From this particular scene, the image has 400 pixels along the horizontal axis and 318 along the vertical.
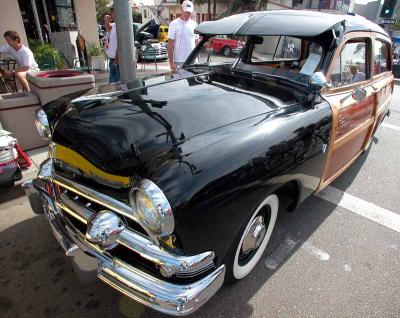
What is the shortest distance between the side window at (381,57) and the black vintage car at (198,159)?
589 mm

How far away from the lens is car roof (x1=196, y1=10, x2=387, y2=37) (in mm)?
2551

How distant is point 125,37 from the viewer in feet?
13.0

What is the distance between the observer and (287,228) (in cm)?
288

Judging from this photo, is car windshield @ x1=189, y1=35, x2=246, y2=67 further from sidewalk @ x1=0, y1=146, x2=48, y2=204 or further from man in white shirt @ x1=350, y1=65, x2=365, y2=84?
sidewalk @ x1=0, y1=146, x2=48, y2=204

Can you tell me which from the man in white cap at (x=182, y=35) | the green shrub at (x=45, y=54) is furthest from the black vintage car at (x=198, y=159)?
the green shrub at (x=45, y=54)

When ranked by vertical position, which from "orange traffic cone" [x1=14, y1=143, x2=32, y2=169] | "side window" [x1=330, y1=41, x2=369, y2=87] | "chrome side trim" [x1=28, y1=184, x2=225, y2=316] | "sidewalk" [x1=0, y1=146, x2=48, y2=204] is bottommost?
"sidewalk" [x1=0, y1=146, x2=48, y2=204]

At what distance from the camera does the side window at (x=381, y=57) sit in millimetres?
3574

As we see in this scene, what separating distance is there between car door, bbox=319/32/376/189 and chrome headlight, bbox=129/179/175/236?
1.70 m

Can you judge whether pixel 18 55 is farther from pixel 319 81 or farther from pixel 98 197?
pixel 319 81

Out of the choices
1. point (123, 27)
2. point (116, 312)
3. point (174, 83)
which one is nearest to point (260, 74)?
point (174, 83)

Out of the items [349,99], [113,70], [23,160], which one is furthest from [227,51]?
[23,160]

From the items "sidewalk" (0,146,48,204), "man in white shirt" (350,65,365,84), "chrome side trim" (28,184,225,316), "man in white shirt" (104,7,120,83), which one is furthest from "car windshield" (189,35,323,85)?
"man in white shirt" (104,7,120,83)

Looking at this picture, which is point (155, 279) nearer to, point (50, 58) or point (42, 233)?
point (42, 233)

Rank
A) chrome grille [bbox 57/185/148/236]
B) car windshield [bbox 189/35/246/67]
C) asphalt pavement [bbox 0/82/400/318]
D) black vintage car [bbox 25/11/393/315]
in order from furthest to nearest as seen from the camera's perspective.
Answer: car windshield [bbox 189/35/246/67], asphalt pavement [bbox 0/82/400/318], chrome grille [bbox 57/185/148/236], black vintage car [bbox 25/11/393/315]
